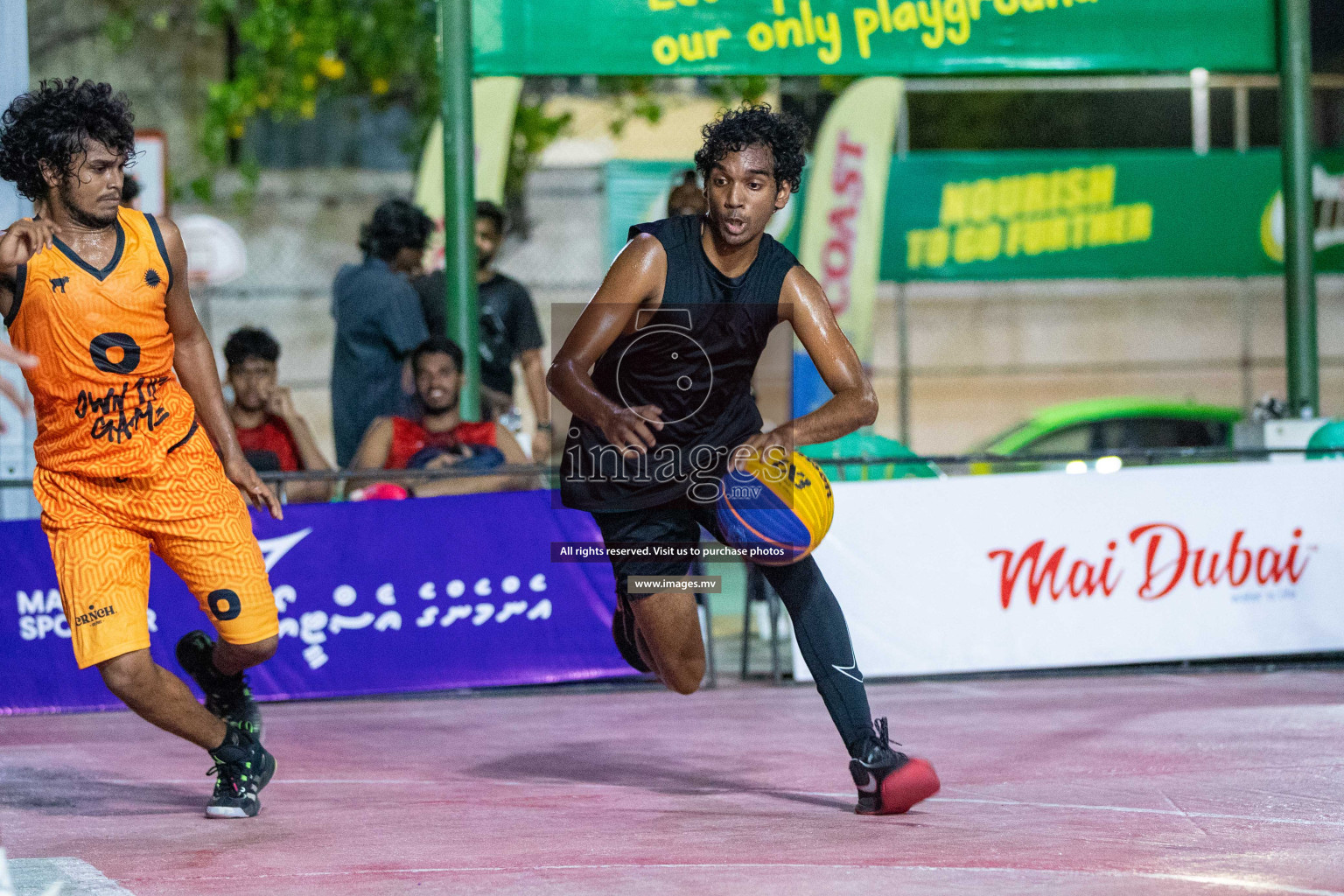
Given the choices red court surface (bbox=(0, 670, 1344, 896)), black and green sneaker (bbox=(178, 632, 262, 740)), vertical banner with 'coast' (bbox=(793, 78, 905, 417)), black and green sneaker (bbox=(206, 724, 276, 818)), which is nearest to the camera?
red court surface (bbox=(0, 670, 1344, 896))

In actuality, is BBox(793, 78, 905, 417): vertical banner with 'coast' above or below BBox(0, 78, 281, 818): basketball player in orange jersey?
above

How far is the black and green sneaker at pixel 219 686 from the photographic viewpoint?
5.24 meters

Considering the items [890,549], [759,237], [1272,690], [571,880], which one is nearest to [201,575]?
[571,880]

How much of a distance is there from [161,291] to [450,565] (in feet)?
11.3

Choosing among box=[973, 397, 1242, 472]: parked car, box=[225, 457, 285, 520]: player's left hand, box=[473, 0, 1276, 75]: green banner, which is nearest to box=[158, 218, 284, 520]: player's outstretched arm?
box=[225, 457, 285, 520]: player's left hand

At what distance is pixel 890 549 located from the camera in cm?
816

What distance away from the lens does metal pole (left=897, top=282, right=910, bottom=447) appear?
14.1 m

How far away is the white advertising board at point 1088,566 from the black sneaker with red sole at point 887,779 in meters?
3.18

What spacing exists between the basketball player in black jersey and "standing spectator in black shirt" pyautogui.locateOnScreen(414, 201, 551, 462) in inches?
186

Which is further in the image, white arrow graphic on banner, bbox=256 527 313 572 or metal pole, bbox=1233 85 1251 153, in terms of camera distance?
metal pole, bbox=1233 85 1251 153

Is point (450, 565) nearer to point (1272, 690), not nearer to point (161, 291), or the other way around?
point (161, 291)

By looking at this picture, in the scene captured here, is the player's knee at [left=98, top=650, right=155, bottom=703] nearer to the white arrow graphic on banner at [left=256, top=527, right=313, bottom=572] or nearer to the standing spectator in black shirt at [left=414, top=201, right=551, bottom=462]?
the white arrow graphic on banner at [left=256, top=527, right=313, bottom=572]

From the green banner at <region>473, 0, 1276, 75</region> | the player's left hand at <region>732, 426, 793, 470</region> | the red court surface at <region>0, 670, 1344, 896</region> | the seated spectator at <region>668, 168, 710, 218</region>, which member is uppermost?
the green banner at <region>473, 0, 1276, 75</region>

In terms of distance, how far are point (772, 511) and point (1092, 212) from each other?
8937mm
